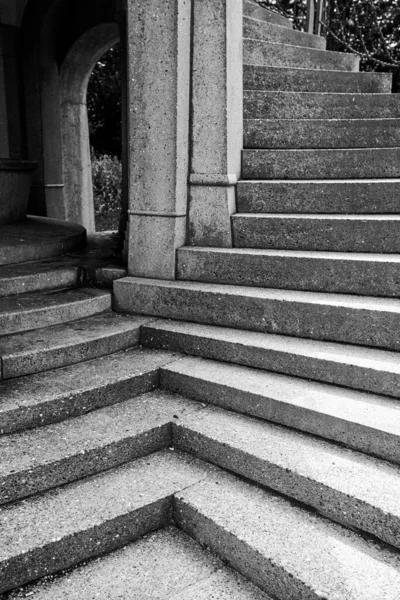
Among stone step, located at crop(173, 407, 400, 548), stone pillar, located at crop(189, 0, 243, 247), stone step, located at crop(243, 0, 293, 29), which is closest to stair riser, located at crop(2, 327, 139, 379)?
stone step, located at crop(173, 407, 400, 548)

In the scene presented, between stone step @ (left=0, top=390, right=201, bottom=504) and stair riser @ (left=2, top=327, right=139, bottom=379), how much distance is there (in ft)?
1.55

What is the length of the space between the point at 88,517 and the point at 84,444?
428mm

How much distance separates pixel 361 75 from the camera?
5.80m

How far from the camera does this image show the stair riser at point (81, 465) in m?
2.65

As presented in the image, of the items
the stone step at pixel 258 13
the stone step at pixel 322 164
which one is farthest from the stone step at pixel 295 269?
the stone step at pixel 258 13

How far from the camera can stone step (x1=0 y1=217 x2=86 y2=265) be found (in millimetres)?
4906

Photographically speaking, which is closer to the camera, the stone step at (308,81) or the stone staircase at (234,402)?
the stone staircase at (234,402)

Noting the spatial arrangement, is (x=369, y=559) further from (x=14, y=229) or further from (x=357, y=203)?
(x=14, y=229)

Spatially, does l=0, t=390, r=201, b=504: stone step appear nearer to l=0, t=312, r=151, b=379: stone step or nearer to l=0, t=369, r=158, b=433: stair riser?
l=0, t=369, r=158, b=433: stair riser

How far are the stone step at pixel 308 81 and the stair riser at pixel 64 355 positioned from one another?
3.15 m

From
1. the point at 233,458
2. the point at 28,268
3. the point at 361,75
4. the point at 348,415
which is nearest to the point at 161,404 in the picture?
the point at 233,458

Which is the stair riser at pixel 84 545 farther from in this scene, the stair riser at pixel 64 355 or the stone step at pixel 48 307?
the stone step at pixel 48 307

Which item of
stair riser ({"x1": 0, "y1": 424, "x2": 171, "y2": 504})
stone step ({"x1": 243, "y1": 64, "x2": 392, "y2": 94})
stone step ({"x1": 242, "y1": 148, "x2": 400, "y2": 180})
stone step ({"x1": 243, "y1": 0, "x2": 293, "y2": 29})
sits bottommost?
stair riser ({"x1": 0, "y1": 424, "x2": 171, "y2": 504})

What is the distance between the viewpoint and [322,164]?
4.66 metres
